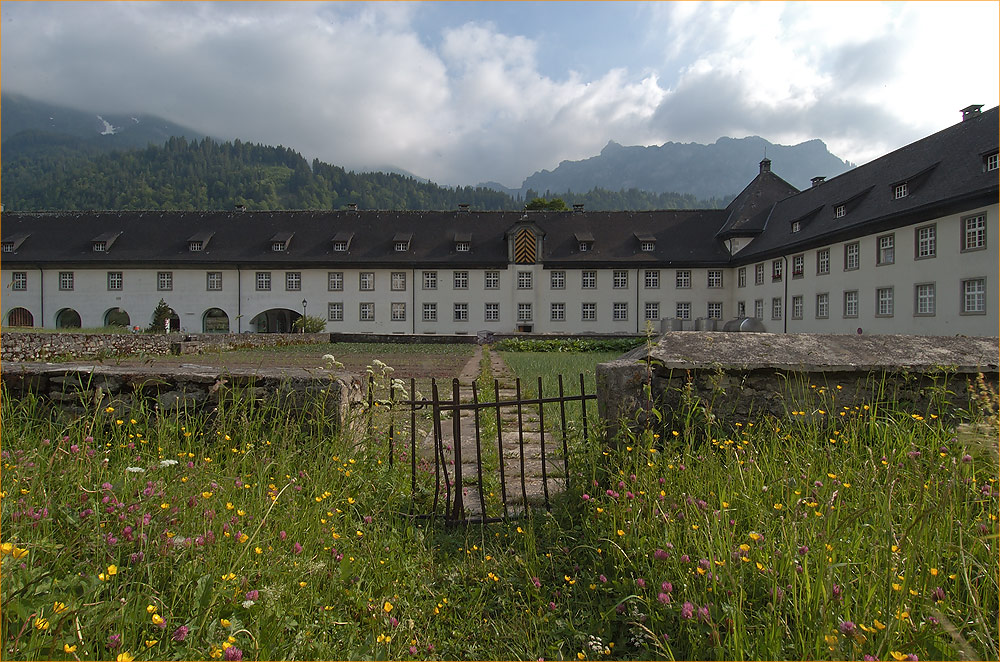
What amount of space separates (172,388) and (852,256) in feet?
104

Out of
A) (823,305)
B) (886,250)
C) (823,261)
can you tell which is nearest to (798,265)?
(823,261)

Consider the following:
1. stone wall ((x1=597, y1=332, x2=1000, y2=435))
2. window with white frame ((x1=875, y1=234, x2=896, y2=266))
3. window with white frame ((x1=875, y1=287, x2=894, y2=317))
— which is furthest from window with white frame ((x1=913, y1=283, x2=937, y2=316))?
stone wall ((x1=597, y1=332, x2=1000, y2=435))

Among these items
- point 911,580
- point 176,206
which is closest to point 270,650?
point 911,580

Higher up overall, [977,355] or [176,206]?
[176,206]

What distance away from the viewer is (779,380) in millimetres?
3934

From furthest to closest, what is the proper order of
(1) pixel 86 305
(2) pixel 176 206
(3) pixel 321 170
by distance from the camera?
(3) pixel 321 170 < (2) pixel 176 206 < (1) pixel 86 305

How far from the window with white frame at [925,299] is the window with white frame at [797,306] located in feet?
23.2

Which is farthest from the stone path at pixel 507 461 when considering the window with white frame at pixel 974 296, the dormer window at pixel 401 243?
the dormer window at pixel 401 243

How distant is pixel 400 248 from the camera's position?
41031 millimetres

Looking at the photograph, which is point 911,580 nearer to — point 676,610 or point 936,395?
point 676,610

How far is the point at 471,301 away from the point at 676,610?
38265mm

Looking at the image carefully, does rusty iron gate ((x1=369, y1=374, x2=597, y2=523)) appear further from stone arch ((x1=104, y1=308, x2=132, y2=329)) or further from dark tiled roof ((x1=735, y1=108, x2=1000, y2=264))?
stone arch ((x1=104, y1=308, x2=132, y2=329))

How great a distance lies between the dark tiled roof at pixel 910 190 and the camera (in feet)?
71.3

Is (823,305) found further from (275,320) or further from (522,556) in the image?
(275,320)
